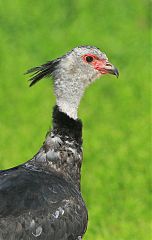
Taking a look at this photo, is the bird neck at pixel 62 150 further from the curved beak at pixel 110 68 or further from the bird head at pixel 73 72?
the curved beak at pixel 110 68

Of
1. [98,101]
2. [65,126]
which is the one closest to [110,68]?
[65,126]

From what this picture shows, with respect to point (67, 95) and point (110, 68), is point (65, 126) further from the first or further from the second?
point (110, 68)

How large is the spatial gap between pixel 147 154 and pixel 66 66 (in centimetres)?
616

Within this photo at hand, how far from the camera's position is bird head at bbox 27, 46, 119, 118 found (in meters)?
7.91

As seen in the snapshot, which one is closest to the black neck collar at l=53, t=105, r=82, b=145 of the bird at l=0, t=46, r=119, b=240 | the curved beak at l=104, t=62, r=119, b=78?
the bird at l=0, t=46, r=119, b=240

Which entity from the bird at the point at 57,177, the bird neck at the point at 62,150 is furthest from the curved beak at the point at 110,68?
the bird neck at the point at 62,150

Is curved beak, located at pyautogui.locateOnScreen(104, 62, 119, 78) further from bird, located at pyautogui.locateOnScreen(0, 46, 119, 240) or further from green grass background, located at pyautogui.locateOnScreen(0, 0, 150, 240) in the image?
green grass background, located at pyautogui.locateOnScreen(0, 0, 150, 240)

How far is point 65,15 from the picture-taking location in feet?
64.6

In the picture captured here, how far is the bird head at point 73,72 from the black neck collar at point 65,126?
7cm

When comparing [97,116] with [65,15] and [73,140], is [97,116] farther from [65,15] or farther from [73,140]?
[73,140]

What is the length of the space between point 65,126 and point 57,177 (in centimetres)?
54

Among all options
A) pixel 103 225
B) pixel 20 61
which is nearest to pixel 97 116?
pixel 20 61

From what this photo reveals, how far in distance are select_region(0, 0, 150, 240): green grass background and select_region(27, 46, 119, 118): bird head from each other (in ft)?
10.9

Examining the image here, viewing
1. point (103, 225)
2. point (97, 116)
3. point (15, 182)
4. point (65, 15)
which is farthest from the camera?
point (65, 15)
